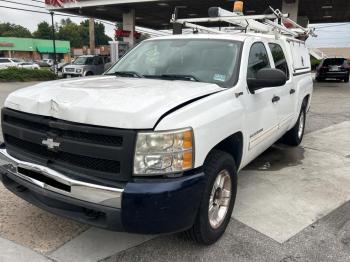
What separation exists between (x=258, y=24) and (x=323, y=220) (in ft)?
11.6

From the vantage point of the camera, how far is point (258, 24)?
20.9 feet

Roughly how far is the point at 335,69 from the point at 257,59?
21.2m

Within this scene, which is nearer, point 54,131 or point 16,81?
point 54,131

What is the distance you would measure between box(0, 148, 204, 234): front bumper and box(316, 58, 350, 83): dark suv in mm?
23010

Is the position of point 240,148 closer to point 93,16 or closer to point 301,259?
point 301,259

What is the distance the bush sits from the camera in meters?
22.1

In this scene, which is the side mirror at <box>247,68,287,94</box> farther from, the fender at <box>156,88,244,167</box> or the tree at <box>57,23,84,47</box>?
the tree at <box>57,23,84,47</box>

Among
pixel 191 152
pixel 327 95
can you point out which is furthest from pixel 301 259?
pixel 327 95

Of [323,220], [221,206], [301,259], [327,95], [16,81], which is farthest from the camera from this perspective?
[16,81]

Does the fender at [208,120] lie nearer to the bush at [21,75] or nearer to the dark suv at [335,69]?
the bush at [21,75]

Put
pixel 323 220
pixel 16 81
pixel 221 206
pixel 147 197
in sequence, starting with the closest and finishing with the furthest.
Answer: pixel 147 197 → pixel 221 206 → pixel 323 220 → pixel 16 81

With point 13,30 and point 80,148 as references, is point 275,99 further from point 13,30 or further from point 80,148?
point 13,30

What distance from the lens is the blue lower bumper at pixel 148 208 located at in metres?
2.71

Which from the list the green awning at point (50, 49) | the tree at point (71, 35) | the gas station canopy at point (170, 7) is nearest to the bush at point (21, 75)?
the gas station canopy at point (170, 7)
